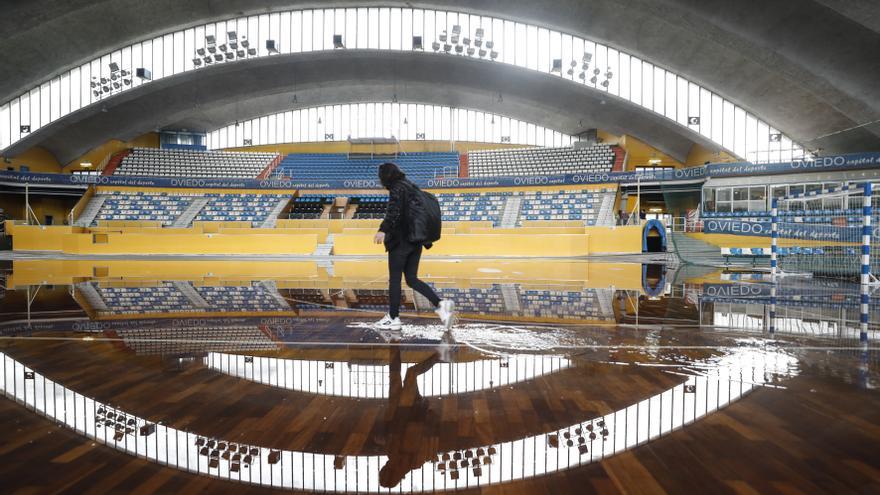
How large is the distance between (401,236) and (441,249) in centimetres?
1560

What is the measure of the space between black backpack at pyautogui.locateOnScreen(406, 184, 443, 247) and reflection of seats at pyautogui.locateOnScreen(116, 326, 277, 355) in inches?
57.6

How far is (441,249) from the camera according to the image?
2003 centimetres

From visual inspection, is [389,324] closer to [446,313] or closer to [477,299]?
[446,313]

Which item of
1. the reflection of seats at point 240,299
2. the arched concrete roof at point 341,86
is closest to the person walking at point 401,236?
the reflection of seats at point 240,299

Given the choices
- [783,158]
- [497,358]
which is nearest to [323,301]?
[497,358]

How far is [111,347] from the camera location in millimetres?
3668

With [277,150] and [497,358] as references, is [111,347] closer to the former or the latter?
[497,358]

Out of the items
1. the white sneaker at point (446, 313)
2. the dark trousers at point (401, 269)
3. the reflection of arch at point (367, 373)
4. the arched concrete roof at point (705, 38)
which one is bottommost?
the reflection of arch at point (367, 373)

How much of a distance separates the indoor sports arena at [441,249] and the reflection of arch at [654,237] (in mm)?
137

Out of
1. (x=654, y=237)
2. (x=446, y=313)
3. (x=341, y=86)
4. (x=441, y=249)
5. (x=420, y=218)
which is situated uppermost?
(x=341, y=86)

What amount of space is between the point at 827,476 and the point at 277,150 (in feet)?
151

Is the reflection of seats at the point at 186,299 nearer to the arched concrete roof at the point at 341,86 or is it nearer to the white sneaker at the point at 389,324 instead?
the white sneaker at the point at 389,324

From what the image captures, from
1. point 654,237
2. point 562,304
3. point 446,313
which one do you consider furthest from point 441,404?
point 654,237

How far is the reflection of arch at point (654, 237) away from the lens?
20016 millimetres
